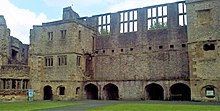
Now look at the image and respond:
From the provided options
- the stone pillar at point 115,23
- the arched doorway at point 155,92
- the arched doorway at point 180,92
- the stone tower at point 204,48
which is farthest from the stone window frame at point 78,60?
the stone tower at point 204,48

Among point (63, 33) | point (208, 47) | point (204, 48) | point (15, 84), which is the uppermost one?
point (63, 33)

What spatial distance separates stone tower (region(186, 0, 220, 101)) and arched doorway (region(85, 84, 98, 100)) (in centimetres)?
1335

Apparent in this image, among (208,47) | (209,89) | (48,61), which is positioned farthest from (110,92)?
(208,47)

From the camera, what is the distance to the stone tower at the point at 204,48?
2653cm

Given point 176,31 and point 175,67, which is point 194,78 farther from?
point 176,31

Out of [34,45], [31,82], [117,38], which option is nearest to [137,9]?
[117,38]

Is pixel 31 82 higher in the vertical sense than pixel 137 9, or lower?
lower

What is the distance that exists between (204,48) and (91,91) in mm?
15537

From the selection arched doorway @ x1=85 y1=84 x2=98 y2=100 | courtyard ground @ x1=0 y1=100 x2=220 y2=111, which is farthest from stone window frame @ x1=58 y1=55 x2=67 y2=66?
courtyard ground @ x1=0 y1=100 x2=220 y2=111

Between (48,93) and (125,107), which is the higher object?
(48,93)

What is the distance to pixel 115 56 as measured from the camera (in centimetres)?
3603

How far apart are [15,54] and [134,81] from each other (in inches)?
748

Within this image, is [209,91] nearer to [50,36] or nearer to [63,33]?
[63,33]

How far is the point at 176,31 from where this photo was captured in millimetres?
32875
